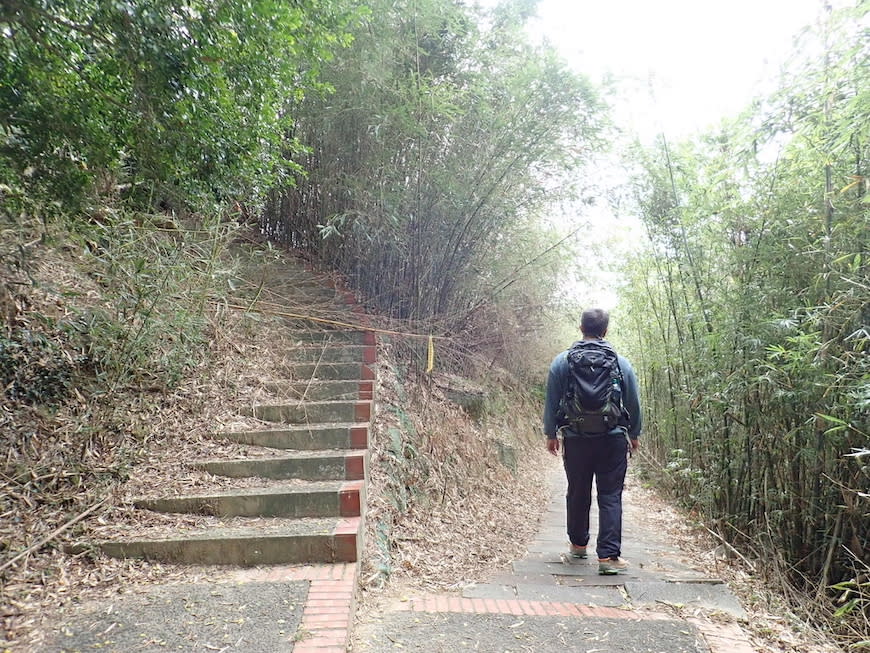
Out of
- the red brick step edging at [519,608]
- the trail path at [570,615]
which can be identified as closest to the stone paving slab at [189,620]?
the trail path at [570,615]

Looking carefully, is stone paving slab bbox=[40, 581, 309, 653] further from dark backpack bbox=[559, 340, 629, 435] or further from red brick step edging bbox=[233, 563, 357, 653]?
dark backpack bbox=[559, 340, 629, 435]

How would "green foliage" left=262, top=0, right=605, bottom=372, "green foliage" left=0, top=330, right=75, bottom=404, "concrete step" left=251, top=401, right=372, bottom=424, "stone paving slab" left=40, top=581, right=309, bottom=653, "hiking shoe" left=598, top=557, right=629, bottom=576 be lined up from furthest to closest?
"green foliage" left=262, top=0, right=605, bottom=372 < "concrete step" left=251, top=401, right=372, bottom=424 < "hiking shoe" left=598, top=557, right=629, bottom=576 < "green foliage" left=0, top=330, right=75, bottom=404 < "stone paving slab" left=40, top=581, right=309, bottom=653

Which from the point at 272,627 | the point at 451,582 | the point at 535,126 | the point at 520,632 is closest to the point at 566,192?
the point at 535,126

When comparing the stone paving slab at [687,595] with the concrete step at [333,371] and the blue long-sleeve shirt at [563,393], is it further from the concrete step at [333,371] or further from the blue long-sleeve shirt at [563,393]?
the concrete step at [333,371]

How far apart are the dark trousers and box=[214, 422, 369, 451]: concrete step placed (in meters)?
1.26

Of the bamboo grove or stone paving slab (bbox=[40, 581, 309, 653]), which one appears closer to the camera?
stone paving slab (bbox=[40, 581, 309, 653])

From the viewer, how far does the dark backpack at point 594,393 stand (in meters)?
2.83

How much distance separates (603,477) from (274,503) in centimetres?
177

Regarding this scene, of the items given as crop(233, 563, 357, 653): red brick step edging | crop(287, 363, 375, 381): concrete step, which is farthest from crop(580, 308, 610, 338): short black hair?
crop(287, 363, 375, 381): concrete step

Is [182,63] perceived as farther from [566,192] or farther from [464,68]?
[566,192]

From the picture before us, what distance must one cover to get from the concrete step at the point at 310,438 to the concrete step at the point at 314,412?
0.72ft

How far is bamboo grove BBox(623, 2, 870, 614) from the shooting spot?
8.80 ft

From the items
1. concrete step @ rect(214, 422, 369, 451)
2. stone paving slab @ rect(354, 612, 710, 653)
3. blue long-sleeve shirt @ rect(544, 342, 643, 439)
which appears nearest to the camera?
stone paving slab @ rect(354, 612, 710, 653)

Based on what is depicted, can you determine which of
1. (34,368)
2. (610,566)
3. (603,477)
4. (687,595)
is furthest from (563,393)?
(34,368)
